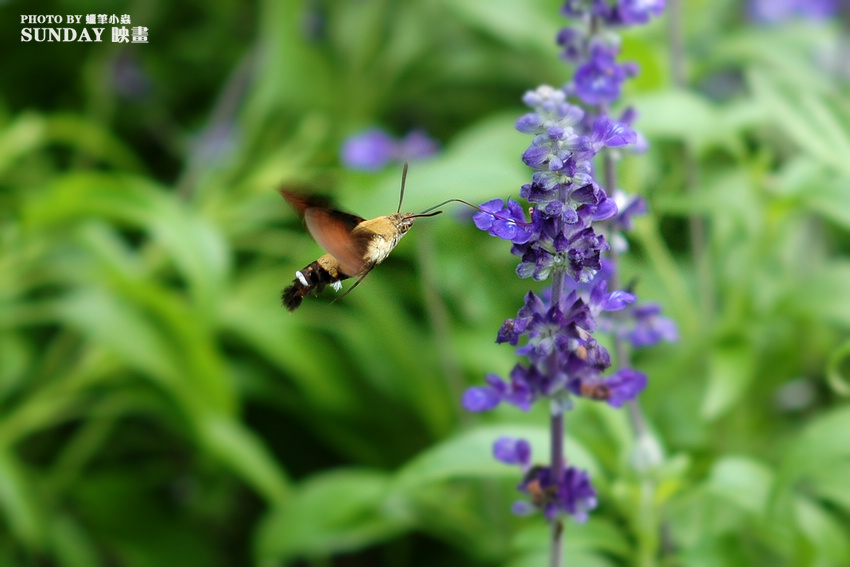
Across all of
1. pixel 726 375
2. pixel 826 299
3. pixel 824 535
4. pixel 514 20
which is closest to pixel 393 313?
Answer: pixel 514 20

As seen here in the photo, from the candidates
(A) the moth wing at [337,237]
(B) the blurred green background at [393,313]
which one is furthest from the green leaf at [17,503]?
(A) the moth wing at [337,237]

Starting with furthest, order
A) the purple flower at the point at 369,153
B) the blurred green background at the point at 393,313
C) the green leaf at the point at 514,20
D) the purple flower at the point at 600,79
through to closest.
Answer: the green leaf at the point at 514,20 → the purple flower at the point at 369,153 → the blurred green background at the point at 393,313 → the purple flower at the point at 600,79

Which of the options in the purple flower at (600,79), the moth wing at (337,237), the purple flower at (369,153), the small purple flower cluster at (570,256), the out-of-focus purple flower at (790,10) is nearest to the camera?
the small purple flower cluster at (570,256)

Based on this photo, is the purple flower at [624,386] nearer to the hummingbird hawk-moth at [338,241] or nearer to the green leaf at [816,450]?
the hummingbird hawk-moth at [338,241]

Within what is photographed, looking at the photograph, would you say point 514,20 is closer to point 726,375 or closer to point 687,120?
point 687,120

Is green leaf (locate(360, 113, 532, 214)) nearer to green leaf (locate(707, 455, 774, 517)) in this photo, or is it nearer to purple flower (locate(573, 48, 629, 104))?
purple flower (locate(573, 48, 629, 104))

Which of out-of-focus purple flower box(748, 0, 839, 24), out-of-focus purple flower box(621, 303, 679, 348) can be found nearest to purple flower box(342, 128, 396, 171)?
out-of-focus purple flower box(621, 303, 679, 348)
